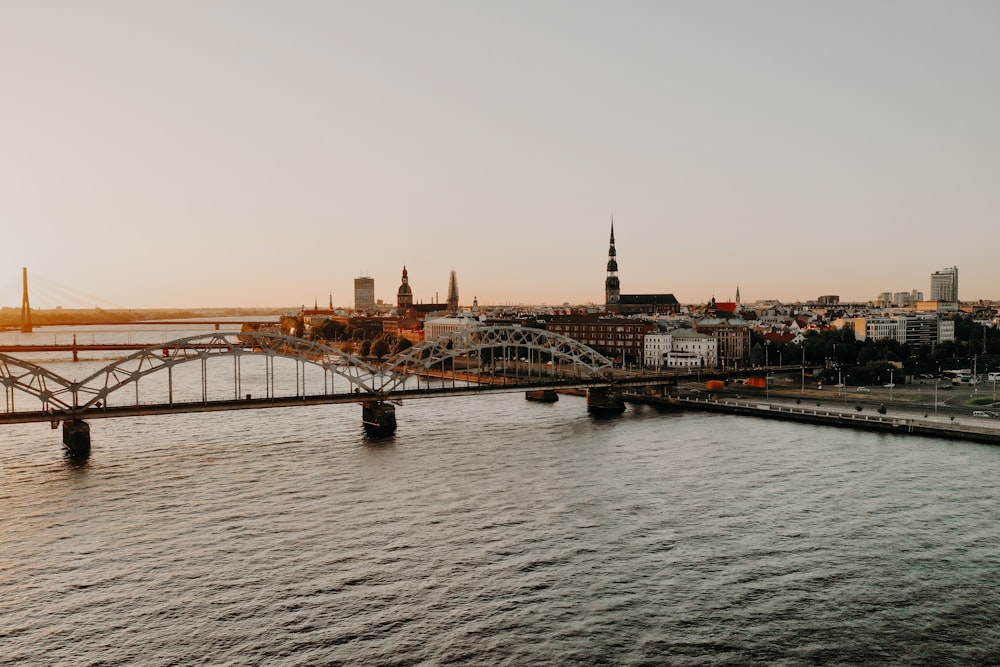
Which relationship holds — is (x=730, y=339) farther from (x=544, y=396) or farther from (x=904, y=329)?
(x=544, y=396)

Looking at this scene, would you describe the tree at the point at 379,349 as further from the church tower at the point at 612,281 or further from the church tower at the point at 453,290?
the church tower at the point at 453,290

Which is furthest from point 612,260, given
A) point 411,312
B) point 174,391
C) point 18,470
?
point 18,470

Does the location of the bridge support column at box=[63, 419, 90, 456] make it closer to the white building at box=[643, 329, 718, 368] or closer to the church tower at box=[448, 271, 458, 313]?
the white building at box=[643, 329, 718, 368]

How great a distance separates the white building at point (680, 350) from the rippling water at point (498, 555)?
3446cm

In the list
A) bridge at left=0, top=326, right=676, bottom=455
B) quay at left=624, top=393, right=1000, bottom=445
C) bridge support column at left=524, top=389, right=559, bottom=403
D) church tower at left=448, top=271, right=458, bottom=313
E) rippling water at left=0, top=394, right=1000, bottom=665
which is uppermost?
church tower at left=448, top=271, right=458, bottom=313

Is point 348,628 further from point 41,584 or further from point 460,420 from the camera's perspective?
point 460,420

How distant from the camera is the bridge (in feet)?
115

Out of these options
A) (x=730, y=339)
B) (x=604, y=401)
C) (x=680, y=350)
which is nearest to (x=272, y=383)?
(x=604, y=401)

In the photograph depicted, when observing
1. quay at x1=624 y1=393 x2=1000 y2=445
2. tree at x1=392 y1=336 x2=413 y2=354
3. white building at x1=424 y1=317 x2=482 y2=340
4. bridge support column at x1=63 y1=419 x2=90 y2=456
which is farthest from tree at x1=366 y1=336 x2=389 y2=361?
bridge support column at x1=63 y1=419 x2=90 y2=456

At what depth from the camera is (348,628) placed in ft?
52.0

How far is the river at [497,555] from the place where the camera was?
50.2ft

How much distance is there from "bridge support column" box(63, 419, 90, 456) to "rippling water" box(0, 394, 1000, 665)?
3.27 feet

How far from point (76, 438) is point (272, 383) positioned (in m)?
12.8

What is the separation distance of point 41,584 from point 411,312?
111542mm
